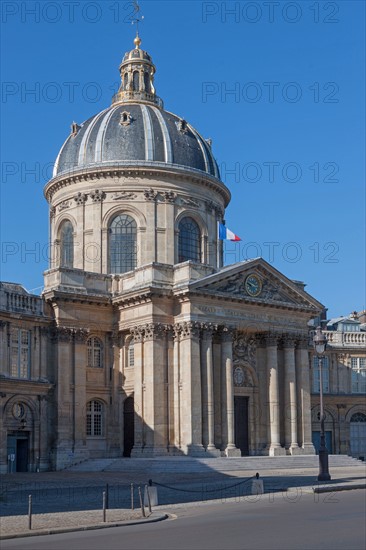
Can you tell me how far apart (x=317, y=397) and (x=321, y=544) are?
4791cm

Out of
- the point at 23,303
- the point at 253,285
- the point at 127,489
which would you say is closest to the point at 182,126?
the point at 253,285

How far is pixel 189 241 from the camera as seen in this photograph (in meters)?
61.0

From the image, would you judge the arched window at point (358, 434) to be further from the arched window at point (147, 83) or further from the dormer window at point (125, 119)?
the arched window at point (147, 83)

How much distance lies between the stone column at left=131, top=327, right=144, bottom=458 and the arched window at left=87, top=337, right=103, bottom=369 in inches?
119

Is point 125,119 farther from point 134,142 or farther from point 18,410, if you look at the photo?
point 18,410

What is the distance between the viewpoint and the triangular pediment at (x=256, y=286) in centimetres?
5197

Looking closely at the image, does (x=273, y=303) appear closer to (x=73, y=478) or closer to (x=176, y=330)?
(x=176, y=330)

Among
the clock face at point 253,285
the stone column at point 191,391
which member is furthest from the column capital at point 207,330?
the clock face at point 253,285

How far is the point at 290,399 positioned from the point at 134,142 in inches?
785

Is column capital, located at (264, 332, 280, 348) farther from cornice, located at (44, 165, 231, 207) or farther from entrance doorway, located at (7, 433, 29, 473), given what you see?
entrance doorway, located at (7, 433, 29, 473)

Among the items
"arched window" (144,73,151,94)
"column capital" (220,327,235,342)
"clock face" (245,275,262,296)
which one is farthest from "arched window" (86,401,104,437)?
"arched window" (144,73,151,94)

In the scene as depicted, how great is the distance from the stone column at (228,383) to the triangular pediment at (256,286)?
258cm

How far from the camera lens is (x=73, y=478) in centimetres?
4338

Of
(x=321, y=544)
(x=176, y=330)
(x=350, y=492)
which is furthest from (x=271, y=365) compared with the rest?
(x=321, y=544)
